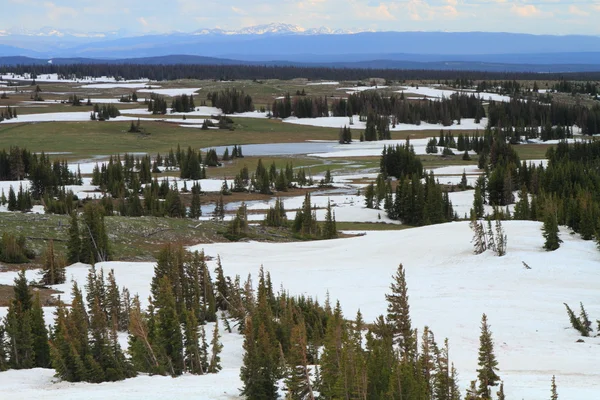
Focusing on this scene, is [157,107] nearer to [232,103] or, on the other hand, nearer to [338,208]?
[232,103]

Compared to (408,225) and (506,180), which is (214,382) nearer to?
(408,225)

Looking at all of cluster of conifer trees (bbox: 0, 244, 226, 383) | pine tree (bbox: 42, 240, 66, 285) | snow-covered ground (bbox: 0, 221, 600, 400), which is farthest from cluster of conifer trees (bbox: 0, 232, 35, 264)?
cluster of conifer trees (bbox: 0, 244, 226, 383)

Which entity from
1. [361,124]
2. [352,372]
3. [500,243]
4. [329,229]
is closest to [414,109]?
[361,124]

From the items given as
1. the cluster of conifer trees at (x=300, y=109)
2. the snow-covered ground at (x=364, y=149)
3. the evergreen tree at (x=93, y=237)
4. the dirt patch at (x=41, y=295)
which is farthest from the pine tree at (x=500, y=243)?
the cluster of conifer trees at (x=300, y=109)

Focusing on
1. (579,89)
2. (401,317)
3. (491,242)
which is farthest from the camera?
(579,89)

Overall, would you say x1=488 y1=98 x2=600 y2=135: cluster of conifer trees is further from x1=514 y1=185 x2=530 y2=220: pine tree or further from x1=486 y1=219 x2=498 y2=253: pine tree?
x1=486 y1=219 x2=498 y2=253: pine tree

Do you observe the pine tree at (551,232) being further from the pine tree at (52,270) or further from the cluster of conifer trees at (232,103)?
the cluster of conifer trees at (232,103)

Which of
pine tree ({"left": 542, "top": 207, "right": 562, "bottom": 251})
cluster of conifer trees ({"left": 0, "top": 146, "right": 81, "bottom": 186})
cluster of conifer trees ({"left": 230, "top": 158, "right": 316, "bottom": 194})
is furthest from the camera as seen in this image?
cluster of conifer trees ({"left": 230, "top": 158, "right": 316, "bottom": 194})

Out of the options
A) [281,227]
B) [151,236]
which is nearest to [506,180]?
[281,227]
